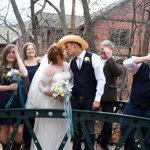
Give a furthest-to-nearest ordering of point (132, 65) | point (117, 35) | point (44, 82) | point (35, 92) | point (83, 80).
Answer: point (117, 35) < point (35, 92) < point (44, 82) < point (83, 80) < point (132, 65)

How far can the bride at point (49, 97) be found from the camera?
15.2 ft

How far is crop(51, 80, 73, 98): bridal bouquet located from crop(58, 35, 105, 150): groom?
28cm

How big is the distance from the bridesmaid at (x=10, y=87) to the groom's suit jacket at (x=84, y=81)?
2.45 ft

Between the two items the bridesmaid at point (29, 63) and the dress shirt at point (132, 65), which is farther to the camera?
the bridesmaid at point (29, 63)

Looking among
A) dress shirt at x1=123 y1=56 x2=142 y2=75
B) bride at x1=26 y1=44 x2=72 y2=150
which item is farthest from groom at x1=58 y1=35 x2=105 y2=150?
Answer: dress shirt at x1=123 y1=56 x2=142 y2=75

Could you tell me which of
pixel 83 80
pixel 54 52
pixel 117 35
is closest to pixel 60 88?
pixel 83 80

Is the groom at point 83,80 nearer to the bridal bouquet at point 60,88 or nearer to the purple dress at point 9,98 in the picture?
the bridal bouquet at point 60,88

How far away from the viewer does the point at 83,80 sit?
4.54 m

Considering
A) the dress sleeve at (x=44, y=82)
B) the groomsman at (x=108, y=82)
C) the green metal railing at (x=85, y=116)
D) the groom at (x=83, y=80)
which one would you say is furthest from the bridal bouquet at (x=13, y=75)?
the groomsman at (x=108, y=82)

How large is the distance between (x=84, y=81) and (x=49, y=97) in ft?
1.90

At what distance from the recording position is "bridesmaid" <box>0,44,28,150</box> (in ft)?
14.8

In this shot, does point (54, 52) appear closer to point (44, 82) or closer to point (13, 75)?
point (44, 82)

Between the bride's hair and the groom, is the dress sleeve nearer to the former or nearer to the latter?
the bride's hair

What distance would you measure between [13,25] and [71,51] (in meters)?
12.6
